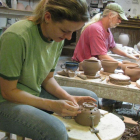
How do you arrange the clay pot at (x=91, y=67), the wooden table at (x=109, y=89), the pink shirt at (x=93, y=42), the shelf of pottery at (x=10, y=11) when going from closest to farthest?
the wooden table at (x=109, y=89) < the clay pot at (x=91, y=67) < the pink shirt at (x=93, y=42) < the shelf of pottery at (x=10, y=11)

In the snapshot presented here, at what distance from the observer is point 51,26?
1.21 meters

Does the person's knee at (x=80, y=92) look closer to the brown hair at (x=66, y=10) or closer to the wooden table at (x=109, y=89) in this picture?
the wooden table at (x=109, y=89)

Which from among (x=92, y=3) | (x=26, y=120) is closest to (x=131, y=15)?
(x=92, y=3)

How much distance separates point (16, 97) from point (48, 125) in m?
0.28

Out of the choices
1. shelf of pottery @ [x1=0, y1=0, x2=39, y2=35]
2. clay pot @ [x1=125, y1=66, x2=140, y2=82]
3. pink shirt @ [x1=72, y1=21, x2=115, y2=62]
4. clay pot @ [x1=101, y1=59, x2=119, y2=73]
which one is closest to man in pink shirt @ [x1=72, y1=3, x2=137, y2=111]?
pink shirt @ [x1=72, y1=21, x2=115, y2=62]

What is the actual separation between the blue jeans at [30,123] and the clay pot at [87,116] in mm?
234

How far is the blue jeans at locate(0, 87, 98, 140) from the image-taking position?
1.04 meters

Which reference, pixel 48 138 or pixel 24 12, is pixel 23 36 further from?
pixel 24 12

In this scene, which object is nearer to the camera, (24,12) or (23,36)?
(23,36)

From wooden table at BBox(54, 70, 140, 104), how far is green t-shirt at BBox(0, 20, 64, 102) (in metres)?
0.58

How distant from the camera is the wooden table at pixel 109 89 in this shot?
6.00 feet

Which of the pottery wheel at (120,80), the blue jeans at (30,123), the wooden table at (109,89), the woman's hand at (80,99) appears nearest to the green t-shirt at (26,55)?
the blue jeans at (30,123)

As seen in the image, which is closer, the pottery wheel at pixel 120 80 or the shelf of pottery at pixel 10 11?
the pottery wheel at pixel 120 80

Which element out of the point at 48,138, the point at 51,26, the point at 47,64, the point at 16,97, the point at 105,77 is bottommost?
the point at 105,77
